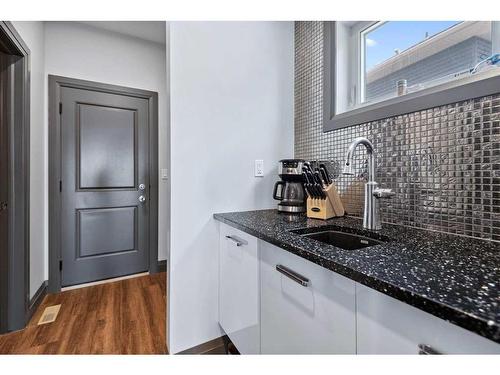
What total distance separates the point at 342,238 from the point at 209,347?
1.04 metres

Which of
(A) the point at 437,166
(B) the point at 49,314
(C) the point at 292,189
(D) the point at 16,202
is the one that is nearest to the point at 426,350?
(A) the point at 437,166

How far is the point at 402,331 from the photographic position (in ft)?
1.81

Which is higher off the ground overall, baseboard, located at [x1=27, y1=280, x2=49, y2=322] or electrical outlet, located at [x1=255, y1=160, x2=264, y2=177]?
electrical outlet, located at [x1=255, y1=160, x2=264, y2=177]

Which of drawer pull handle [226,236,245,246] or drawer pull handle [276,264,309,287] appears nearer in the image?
drawer pull handle [276,264,309,287]

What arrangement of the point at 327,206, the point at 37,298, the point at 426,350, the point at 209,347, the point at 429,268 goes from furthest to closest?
1. the point at 37,298
2. the point at 209,347
3. the point at 327,206
4. the point at 429,268
5. the point at 426,350

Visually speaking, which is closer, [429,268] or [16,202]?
[429,268]

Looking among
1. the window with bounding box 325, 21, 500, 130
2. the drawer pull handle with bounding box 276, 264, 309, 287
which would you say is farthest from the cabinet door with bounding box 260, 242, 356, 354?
the window with bounding box 325, 21, 500, 130

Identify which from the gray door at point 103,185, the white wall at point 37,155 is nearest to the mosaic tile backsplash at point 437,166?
Answer: the gray door at point 103,185

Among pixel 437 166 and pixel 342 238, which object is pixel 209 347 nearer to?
pixel 342 238

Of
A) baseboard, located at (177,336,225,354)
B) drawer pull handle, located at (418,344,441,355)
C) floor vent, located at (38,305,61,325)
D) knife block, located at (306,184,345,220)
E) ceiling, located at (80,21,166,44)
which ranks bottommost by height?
floor vent, located at (38,305,61,325)

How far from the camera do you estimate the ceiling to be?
242 cm

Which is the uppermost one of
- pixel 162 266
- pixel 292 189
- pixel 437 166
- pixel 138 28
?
pixel 138 28

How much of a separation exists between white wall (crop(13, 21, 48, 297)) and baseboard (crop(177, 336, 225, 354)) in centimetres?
150

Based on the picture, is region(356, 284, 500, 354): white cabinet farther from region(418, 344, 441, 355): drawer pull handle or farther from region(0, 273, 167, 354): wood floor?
region(0, 273, 167, 354): wood floor
